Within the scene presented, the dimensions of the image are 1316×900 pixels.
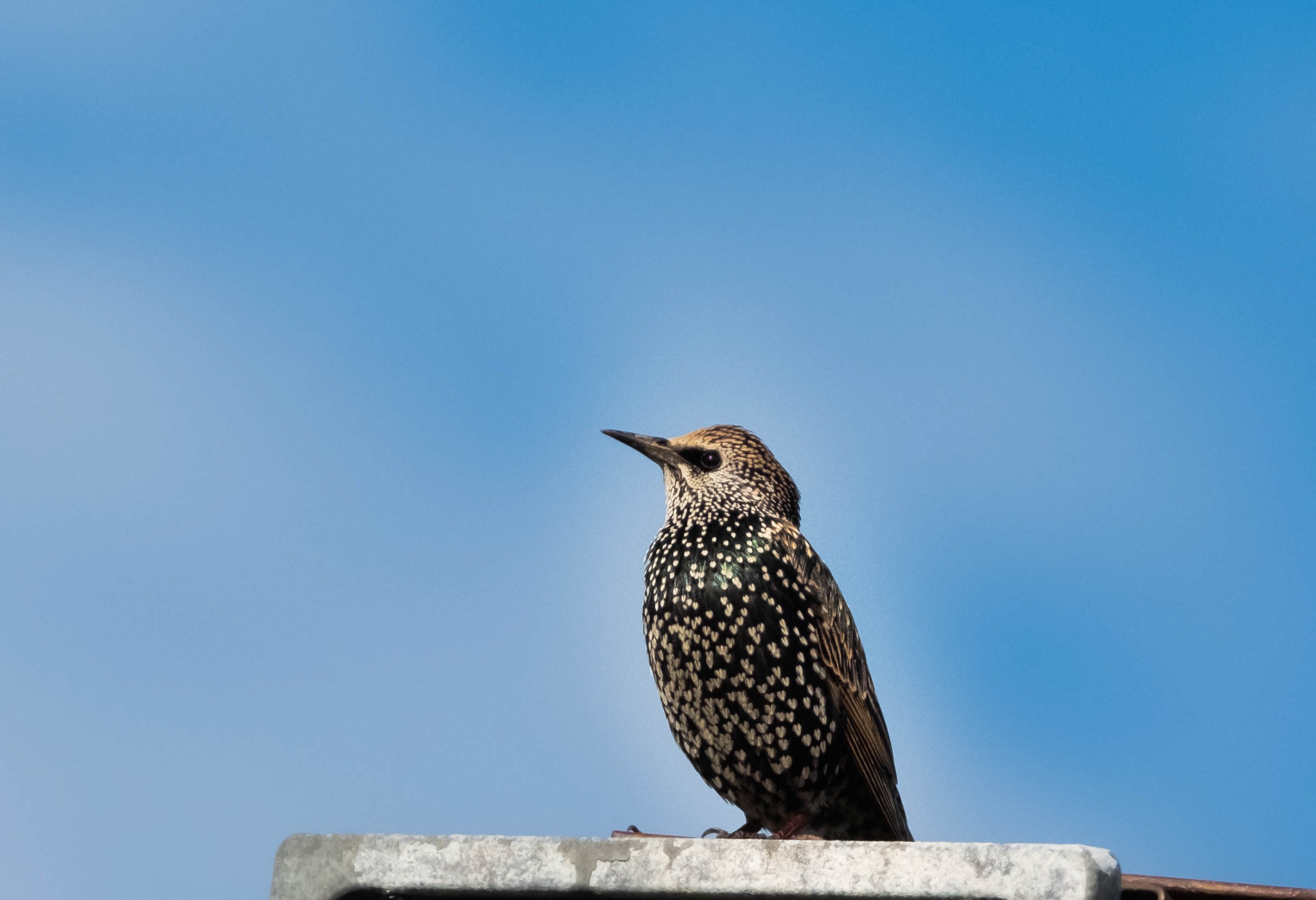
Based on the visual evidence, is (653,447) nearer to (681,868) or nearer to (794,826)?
(794,826)

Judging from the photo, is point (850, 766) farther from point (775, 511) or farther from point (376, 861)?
point (376, 861)

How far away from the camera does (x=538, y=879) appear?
312 cm

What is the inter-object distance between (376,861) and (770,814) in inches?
76.4

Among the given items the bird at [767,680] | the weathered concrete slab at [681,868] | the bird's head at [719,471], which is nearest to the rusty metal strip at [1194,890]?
the weathered concrete slab at [681,868]

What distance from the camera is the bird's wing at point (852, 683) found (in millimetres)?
4852

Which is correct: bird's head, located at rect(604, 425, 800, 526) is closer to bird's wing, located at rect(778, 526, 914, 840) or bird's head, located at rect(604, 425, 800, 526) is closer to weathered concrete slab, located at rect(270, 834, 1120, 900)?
bird's wing, located at rect(778, 526, 914, 840)

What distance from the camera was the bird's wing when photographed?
485 cm

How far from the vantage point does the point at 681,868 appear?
10.1 ft

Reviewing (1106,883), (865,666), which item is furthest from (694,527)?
(1106,883)

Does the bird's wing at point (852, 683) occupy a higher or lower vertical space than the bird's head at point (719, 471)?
lower

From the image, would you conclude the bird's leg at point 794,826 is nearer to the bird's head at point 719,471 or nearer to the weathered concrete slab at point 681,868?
the bird's head at point 719,471

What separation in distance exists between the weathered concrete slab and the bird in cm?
147

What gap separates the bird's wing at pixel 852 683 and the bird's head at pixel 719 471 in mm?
291

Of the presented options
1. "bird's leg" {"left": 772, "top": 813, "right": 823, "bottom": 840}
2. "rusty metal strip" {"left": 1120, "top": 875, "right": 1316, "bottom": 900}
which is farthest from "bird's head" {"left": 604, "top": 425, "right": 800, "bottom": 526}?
"rusty metal strip" {"left": 1120, "top": 875, "right": 1316, "bottom": 900}
